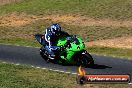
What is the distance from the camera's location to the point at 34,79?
18.3m

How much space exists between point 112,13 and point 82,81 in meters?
24.6

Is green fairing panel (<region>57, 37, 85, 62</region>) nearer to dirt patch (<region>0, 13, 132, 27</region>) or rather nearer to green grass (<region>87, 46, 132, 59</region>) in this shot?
green grass (<region>87, 46, 132, 59</region>)

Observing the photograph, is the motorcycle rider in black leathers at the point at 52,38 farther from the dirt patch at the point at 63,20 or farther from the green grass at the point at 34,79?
the dirt patch at the point at 63,20

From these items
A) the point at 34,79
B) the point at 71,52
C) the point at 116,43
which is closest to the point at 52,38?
the point at 71,52

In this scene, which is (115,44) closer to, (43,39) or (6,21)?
(43,39)

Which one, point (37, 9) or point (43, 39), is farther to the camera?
point (37, 9)

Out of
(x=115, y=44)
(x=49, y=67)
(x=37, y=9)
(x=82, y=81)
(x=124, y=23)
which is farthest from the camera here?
(x=37, y=9)

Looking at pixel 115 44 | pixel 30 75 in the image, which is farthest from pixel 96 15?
pixel 30 75

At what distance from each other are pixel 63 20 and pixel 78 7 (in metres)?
5.47

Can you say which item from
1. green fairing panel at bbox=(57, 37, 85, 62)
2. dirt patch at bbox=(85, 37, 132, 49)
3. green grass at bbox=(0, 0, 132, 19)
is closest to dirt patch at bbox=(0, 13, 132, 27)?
green grass at bbox=(0, 0, 132, 19)

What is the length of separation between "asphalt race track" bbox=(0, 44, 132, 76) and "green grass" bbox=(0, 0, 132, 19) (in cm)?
1582

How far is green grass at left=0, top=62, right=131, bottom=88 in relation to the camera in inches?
672

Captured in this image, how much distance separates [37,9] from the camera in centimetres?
4462

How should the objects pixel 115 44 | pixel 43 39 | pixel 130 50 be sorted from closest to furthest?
pixel 43 39
pixel 130 50
pixel 115 44
